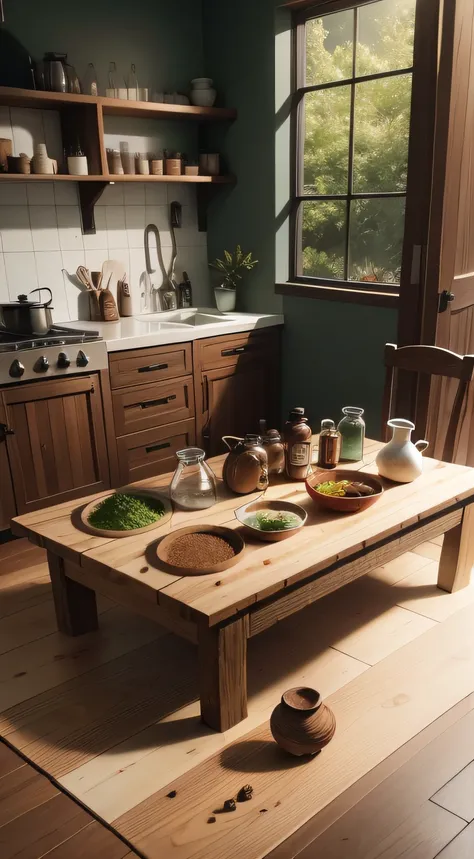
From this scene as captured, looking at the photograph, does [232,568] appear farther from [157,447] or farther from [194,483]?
[157,447]

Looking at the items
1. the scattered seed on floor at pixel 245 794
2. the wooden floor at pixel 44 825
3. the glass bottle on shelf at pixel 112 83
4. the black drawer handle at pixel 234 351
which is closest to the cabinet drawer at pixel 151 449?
the black drawer handle at pixel 234 351

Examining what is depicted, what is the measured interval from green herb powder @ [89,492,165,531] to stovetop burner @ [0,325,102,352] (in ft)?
3.73

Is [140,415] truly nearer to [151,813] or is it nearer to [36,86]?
[36,86]

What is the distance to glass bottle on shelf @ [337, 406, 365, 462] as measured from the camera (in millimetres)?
2475

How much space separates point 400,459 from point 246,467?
1.73 ft

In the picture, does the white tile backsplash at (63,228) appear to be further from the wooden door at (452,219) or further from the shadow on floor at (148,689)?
the shadow on floor at (148,689)

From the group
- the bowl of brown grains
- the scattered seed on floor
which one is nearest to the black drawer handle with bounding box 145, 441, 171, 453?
the bowl of brown grains

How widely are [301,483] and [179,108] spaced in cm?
240

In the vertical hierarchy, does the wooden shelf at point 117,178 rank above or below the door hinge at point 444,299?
above

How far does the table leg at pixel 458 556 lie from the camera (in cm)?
251

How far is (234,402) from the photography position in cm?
391

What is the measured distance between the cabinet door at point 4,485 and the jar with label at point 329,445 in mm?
1436

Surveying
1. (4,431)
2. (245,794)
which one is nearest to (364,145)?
(4,431)

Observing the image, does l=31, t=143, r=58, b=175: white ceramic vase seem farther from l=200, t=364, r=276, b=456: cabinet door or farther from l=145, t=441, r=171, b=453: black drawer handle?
l=145, t=441, r=171, b=453: black drawer handle
